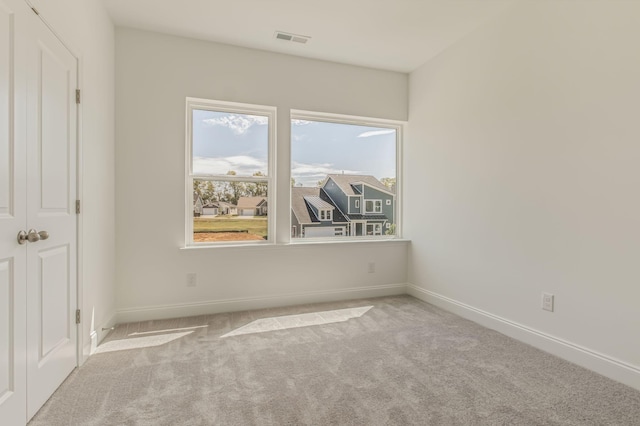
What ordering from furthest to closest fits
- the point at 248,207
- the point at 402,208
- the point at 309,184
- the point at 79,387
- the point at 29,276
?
the point at 402,208, the point at 309,184, the point at 248,207, the point at 79,387, the point at 29,276

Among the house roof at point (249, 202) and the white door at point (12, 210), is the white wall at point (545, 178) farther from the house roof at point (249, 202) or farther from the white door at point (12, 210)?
the white door at point (12, 210)

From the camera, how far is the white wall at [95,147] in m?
2.22

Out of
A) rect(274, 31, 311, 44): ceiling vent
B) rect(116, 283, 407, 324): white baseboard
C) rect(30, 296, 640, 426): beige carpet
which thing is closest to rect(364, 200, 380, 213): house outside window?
rect(116, 283, 407, 324): white baseboard

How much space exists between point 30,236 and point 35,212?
6.3 inches

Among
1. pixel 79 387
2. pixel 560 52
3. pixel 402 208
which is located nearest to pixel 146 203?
pixel 79 387

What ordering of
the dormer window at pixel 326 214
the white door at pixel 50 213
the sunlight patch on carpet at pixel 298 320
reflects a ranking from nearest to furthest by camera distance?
the white door at pixel 50 213, the sunlight patch on carpet at pixel 298 320, the dormer window at pixel 326 214

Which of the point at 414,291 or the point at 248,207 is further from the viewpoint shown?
the point at 414,291

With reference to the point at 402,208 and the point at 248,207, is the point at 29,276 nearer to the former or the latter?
the point at 248,207

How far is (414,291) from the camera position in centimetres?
404

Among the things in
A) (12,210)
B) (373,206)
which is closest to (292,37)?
(373,206)

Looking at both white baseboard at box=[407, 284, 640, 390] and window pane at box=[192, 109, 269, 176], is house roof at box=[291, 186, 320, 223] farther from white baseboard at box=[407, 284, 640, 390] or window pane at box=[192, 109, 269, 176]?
white baseboard at box=[407, 284, 640, 390]

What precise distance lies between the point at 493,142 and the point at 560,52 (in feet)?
2.61

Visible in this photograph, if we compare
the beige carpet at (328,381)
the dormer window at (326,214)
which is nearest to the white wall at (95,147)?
the beige carpet at (328,381)

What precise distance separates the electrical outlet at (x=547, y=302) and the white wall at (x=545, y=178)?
43 mm
